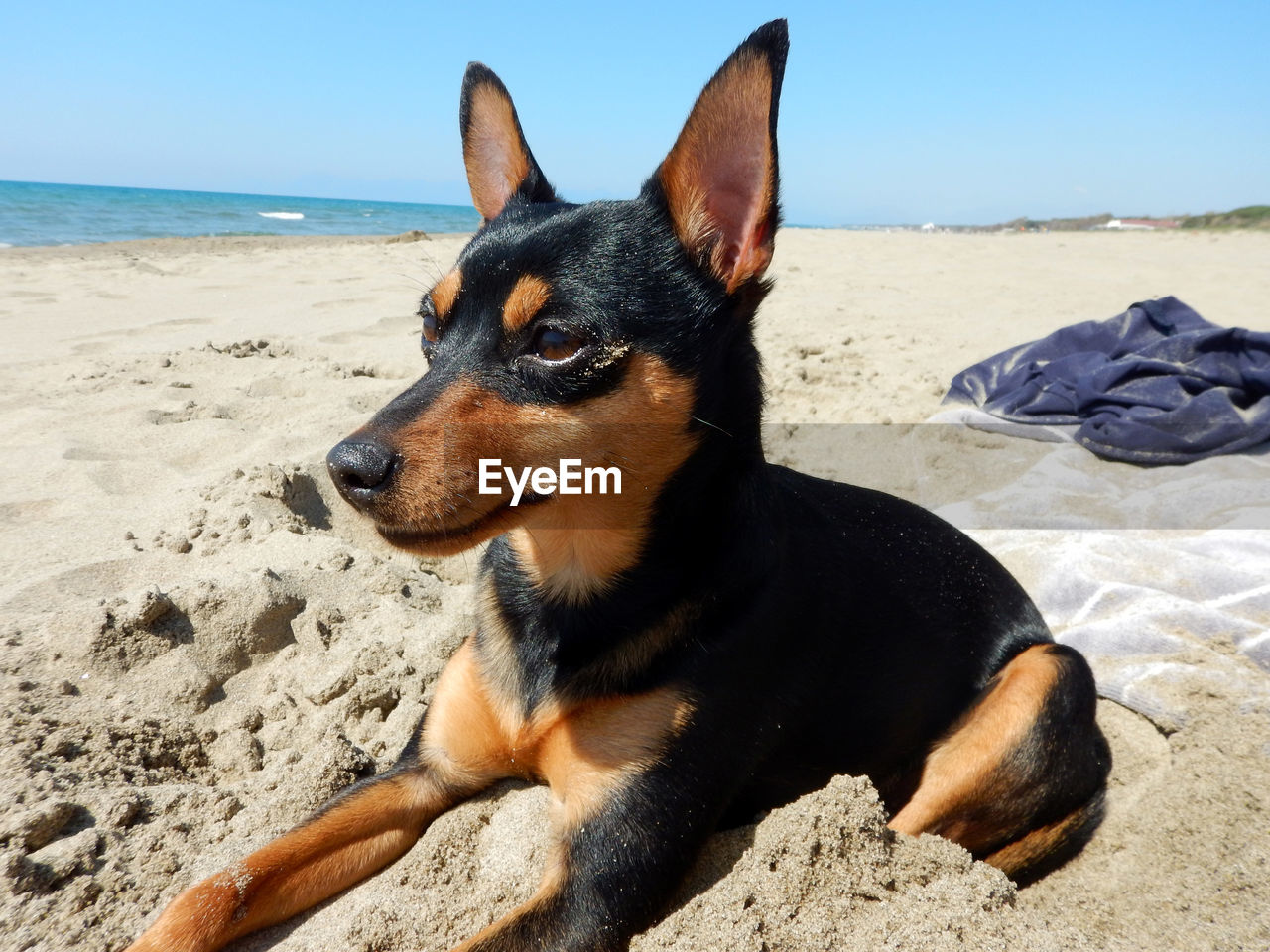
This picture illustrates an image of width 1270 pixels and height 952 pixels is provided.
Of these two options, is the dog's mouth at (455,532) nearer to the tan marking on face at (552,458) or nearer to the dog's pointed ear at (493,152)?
the tan marking on face at (552,458)

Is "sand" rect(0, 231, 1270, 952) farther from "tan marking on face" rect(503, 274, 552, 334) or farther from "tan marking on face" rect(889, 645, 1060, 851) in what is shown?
"tan marking on face" rect(503, 274, 552, 334)

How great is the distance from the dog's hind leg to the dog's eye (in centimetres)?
178

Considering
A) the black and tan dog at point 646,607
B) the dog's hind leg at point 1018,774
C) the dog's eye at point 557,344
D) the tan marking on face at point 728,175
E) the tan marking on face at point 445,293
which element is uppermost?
the tan marking on face at point 728,175

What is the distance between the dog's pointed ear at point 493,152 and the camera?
2.70 metres

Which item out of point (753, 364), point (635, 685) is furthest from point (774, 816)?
point (753, 364)

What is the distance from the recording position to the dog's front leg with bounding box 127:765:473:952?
6.51 feet

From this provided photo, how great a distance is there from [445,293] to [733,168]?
852mm

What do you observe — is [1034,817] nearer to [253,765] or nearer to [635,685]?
[635,685]

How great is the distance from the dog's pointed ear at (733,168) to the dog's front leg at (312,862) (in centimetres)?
172

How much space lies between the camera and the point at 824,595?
2.49 meters

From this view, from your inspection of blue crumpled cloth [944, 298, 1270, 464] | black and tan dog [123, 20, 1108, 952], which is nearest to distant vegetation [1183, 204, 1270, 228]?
blue crumpled cloth [944, 298, 1270, 464]

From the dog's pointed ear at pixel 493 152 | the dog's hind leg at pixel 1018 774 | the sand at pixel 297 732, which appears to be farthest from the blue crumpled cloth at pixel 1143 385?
the dog's pointed ear at pixel 493 152

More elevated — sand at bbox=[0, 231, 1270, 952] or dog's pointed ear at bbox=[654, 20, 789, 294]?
dog's pointed ear at bbox=[654, 20, 789, 294]

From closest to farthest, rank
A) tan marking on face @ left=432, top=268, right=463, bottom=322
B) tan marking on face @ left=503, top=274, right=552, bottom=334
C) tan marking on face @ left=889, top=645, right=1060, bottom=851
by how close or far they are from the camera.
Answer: tan marking on face @ left=503, top=274, right=552, bottom=334
tan marking on face @ left=432, top=268, right=463, bottom=322
tan marking on face @ left=889, top=645, right=1060, bottom=851
